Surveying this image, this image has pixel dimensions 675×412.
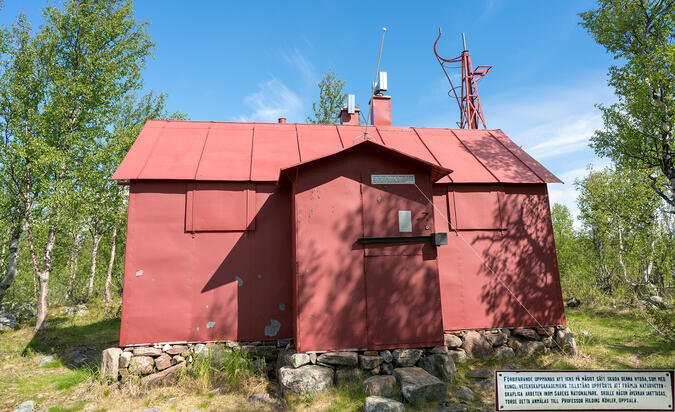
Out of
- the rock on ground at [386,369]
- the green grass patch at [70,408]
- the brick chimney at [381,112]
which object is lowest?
the green grass patch at [70,408]

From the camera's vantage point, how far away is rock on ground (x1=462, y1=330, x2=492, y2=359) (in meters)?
8.62

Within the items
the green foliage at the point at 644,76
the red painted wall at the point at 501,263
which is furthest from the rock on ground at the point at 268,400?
the green foliage at the point at 644,76

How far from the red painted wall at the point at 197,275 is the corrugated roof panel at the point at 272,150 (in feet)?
2.72

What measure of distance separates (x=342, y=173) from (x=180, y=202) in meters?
3.96

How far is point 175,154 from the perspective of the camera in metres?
9.32

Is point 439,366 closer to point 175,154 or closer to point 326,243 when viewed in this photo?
point 326,243

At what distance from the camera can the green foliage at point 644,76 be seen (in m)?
11.9

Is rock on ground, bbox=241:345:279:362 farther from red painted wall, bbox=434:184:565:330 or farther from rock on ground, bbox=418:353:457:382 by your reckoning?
red painted wall, bbox=434:184:565:330

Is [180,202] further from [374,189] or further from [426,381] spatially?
[426,381]

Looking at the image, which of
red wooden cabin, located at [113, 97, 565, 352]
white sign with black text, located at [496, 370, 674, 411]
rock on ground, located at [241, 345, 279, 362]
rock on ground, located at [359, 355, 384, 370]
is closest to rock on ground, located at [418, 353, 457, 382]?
red wooden cabin, located at [113, 97, 565, 352]

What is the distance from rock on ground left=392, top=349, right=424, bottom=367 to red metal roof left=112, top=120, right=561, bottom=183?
14.1ft

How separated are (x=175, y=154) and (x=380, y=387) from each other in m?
7.35

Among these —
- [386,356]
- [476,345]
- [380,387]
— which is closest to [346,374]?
[380,387]

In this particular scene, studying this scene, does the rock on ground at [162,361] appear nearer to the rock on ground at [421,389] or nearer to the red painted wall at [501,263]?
the rock on ground at [421,389]
